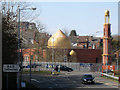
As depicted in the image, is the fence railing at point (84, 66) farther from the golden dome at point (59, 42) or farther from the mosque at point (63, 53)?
the golden dome at point (59, 42)

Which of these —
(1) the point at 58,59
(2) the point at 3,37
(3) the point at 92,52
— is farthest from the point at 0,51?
(3) the point at 92,52

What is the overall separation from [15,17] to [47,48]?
110 feet

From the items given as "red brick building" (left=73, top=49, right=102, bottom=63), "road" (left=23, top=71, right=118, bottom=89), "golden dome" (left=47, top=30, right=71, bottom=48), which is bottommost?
"road" (left=23, top=71, right=118, bottom=89)

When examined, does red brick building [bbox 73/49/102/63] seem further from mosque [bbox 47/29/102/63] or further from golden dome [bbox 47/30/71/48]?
golden dome [bbox 47/30/71/48]

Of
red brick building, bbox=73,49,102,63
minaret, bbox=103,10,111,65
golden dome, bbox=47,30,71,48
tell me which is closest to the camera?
minaret, bbox=103,10,111,65

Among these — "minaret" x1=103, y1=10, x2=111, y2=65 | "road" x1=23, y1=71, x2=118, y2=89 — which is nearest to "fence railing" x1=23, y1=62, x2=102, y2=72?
"minaret" x1=103, y1=10, x2=111, y2=65

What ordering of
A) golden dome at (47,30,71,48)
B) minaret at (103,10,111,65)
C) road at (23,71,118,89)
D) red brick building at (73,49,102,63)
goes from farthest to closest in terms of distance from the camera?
red brick building at (73,49,102,63) < golden dome at (47,30,71,48) < minaret at (103,10,111,65) < road at (23,71,118,89)

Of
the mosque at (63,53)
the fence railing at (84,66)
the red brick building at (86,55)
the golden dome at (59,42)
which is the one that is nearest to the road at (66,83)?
the fence railing at (84,66)

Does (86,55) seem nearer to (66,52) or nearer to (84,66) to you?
(66,52)

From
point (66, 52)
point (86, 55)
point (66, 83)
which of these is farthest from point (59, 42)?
point (66, 83)

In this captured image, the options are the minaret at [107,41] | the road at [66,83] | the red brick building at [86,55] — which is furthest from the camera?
the red brick building at [86,55]

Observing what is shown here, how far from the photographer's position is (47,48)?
7150cm

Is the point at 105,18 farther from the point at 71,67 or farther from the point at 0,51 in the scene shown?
the point at 0,51

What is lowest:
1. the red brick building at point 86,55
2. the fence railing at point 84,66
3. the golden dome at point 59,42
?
the fence railing at point 84,66
